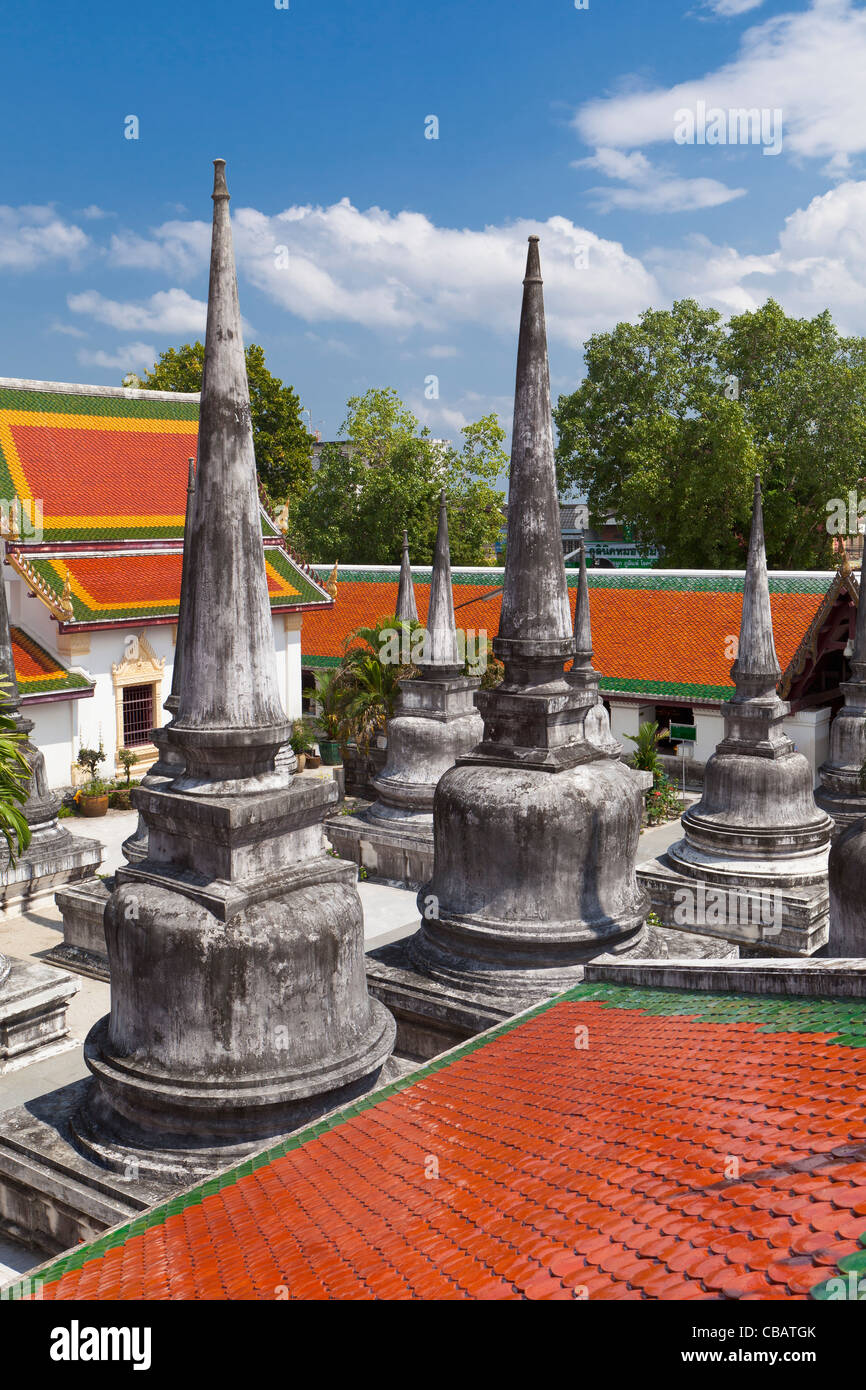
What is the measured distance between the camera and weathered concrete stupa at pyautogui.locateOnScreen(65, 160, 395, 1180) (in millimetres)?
6211

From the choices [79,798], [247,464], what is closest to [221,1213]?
[247,464]

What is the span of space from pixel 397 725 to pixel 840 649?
13.1 meters

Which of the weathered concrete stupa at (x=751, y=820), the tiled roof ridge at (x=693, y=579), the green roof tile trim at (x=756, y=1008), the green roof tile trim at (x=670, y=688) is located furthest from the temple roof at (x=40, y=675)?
the green roof tile trim at (x=756, y=1008)

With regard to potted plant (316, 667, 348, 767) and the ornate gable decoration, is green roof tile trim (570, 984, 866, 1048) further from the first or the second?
the ornate gable decoration

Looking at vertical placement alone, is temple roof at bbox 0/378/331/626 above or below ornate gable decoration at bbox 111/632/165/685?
above

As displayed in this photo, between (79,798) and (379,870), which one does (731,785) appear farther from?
(79,798)

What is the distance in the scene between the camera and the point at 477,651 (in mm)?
22625

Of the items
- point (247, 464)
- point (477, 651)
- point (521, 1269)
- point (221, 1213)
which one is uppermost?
point (247, 464)

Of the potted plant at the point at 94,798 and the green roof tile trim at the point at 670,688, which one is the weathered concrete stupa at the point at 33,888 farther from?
the green roof tile trim at the point at 670,688

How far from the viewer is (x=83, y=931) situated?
47.9 ft

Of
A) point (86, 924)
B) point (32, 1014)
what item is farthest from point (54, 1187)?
point (86, 924)

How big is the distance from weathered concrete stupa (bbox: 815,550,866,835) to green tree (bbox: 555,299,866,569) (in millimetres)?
24556

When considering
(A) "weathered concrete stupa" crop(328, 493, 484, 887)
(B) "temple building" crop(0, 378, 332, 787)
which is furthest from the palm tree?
(B) "temple building" crop(0, 378, 332, 787)

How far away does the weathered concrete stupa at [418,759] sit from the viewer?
17.7 m
